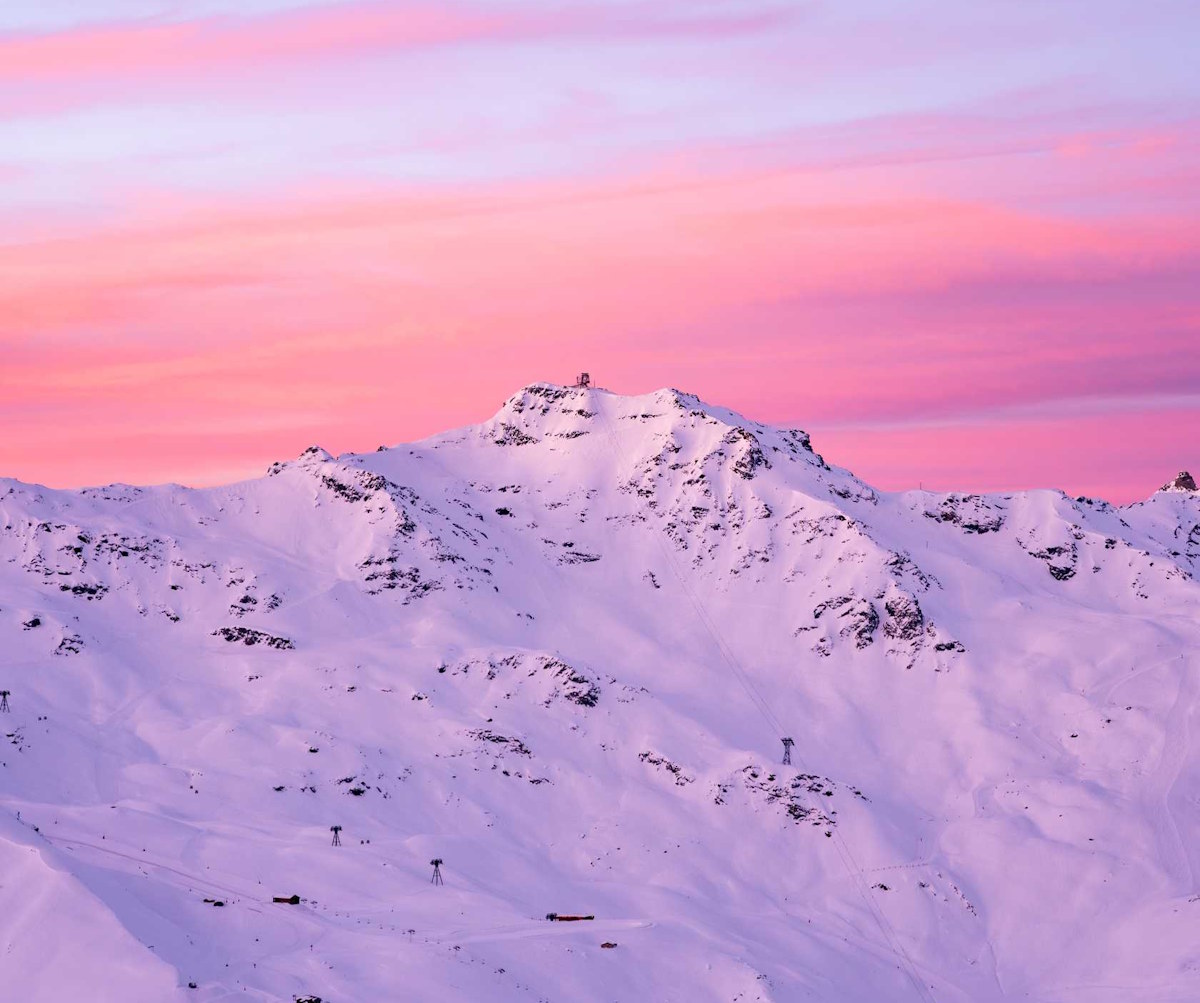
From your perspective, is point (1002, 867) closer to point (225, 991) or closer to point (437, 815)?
point (437, 815)

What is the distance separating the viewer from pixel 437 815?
628 ft

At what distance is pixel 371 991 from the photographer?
134625 millimetres

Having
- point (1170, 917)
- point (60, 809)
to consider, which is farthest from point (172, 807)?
point (1170, 917)

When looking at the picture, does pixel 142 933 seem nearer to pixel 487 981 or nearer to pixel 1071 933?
pixel 487 981

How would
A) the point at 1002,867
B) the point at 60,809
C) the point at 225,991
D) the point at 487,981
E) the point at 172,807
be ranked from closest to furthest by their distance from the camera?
the point at 225,991 → the point at 487,981 → the point at 60,809 → the point at 172,807 → the point at 1002,867

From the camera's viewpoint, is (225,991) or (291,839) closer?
(225,991)

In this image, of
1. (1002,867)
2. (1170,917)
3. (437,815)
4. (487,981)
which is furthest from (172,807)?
(1170,917)

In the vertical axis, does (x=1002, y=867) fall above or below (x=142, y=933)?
below

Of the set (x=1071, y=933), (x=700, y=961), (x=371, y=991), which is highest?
(x=371, y=991)

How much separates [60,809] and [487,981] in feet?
163

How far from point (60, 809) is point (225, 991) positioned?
4872cm

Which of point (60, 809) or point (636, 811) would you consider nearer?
point (60, 809)

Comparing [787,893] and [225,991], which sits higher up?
[225,991]

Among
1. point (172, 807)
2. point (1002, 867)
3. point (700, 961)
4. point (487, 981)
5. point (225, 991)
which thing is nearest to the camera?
point (225, 991)
